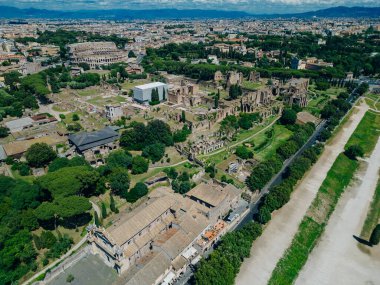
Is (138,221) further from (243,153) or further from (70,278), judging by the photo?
(243,153)

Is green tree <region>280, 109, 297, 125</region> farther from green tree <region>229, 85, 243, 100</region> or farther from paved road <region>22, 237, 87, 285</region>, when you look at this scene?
paved road <region>22, 237, 87, 285</region>

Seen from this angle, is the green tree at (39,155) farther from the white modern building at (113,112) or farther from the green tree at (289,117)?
the green tree at (289,117)

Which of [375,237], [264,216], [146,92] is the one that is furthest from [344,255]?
[146,92]

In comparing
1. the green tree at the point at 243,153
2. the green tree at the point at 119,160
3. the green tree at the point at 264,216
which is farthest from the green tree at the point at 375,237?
the green tree at the point at 119,160

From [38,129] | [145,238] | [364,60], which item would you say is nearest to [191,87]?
[38,129]

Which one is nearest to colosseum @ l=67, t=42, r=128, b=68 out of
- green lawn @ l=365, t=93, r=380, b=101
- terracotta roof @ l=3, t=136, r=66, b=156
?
terracotta roof @ l=3, t=136, r=66, b=156

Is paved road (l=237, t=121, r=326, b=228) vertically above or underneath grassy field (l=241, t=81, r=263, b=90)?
above
